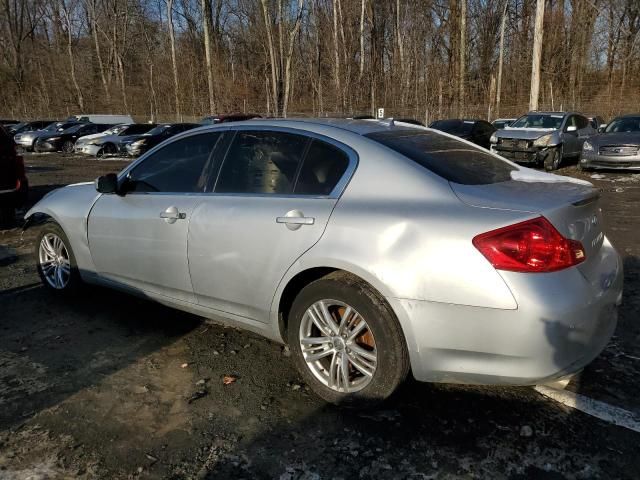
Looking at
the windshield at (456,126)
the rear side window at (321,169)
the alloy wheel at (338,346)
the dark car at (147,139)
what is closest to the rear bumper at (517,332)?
the alloy wheel at (338,346)

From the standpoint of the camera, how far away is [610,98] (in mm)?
26406

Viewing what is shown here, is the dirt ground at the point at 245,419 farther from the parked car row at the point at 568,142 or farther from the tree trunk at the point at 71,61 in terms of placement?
the tree trunk at the point at 71,61

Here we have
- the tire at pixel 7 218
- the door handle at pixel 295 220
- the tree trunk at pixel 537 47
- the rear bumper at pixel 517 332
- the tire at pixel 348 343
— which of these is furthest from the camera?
the tree trunk at pixel 537 47

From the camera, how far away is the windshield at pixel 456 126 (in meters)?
18.8

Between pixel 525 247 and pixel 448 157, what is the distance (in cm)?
92

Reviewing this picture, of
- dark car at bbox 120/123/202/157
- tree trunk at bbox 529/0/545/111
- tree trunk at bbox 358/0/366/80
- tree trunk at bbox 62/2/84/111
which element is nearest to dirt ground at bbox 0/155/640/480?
tree trunk at bbox 529/0/545/111

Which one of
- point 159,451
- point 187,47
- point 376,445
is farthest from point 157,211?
point 187,47

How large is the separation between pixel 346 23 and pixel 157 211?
38.1 meters

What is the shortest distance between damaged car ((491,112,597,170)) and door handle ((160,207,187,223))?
42.8 feet

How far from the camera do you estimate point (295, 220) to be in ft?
9.91

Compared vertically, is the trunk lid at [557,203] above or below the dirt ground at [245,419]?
above

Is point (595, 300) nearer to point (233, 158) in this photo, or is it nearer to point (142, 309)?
point (233, 158)

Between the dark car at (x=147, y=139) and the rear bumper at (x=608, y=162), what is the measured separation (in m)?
13.8

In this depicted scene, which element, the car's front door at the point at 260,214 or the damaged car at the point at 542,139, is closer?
the car's front door at the point at 260,214
